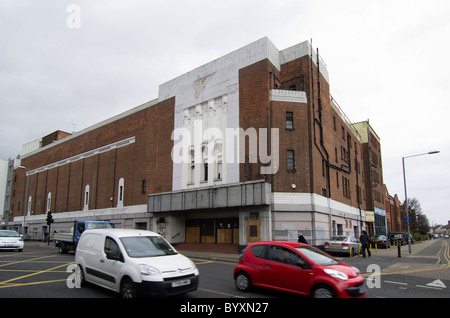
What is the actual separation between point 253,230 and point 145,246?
15467 millimetres

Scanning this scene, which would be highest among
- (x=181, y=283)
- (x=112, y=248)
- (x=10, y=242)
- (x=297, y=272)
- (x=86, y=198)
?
(x=86, y=198)

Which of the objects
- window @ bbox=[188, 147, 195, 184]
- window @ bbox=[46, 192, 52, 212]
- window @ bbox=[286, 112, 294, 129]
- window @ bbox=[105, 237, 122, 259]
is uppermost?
window @ bbox=[286, 112, 294, 129]

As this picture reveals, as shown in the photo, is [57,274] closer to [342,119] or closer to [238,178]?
[238,178]

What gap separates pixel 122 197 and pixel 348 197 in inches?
958

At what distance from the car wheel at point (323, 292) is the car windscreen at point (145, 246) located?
150 inches

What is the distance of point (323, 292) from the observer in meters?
7.38

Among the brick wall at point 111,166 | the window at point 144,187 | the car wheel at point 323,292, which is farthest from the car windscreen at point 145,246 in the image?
the window at point 144,187

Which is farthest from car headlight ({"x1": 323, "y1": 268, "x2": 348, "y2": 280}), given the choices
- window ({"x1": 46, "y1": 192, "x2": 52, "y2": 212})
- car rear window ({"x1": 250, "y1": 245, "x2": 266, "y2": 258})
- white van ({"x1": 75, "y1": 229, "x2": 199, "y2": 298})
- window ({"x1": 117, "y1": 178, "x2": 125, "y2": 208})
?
window ({"x1": 46, "y1": 192, "x2": 52, "y2": 212})

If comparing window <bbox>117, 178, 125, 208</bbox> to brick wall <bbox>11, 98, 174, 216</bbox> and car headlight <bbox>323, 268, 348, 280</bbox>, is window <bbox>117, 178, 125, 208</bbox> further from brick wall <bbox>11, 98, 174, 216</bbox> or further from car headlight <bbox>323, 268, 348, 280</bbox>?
car headlight <bbox>323, 268, 348, 280</bbox>

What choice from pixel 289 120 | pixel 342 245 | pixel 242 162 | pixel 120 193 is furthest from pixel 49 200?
pixel 342 245

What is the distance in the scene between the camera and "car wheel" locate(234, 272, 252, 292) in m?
9.07

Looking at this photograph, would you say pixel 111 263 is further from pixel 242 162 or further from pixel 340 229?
pixel 340 229

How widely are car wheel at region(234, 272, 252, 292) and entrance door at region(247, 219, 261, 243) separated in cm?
1358

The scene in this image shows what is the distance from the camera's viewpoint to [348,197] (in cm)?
3381
